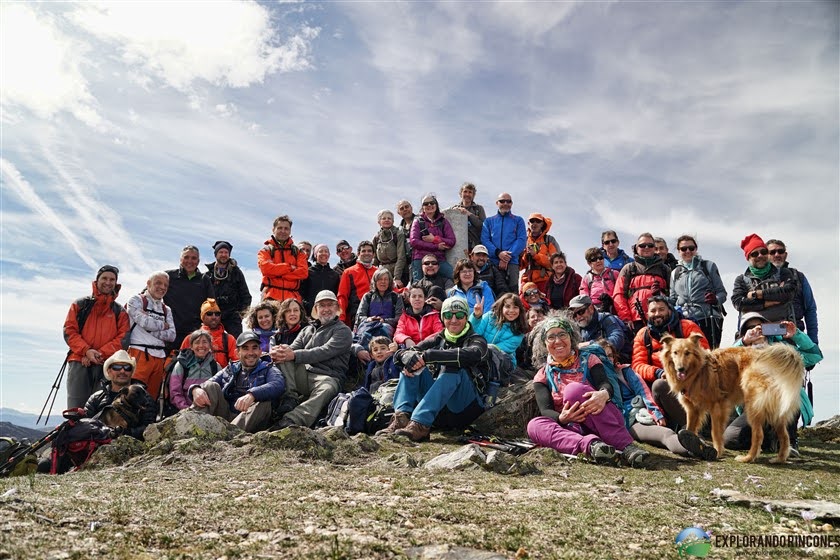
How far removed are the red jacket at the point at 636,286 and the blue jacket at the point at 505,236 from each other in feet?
10.1

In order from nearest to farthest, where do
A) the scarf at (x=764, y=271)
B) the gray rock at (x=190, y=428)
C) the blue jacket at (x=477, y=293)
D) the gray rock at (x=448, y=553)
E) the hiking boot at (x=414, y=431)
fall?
the gray rock at (x=448, y=553) → the gray rock at (x=190, y=428) → the hiking boot at (x=414, y=431) → the scarf at (x=764, y=271) → the blue jacket at (x=477, y=293)

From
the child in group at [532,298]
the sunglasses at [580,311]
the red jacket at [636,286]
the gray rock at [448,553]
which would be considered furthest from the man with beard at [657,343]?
the gray rock at [448,553]

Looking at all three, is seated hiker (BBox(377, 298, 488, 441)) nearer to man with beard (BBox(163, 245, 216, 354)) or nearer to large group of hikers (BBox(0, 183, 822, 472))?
large group of hikers (BBox(0, 183, 822, 472))

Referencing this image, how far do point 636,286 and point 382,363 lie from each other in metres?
A: 5.34

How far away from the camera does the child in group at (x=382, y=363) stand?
1002 cm

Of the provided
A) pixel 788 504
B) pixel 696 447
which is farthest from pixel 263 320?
pixel 788 504

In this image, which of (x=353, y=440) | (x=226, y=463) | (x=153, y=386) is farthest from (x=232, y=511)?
(x=153, y=386)

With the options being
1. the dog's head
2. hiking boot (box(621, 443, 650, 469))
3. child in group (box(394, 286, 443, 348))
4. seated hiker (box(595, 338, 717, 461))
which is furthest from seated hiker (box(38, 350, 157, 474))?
the dog's head

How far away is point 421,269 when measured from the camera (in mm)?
14078

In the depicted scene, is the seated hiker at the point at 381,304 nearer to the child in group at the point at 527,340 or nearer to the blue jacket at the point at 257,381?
the child in group at the point at 527,340

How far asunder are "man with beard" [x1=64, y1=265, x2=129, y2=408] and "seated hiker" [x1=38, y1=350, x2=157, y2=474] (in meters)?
1.58

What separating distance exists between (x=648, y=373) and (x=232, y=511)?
734 centimetres

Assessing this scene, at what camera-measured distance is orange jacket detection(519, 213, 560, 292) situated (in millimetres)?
13555

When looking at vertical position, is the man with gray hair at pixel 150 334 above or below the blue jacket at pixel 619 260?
below
